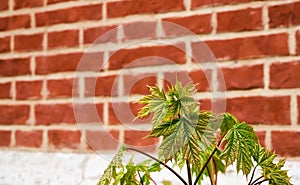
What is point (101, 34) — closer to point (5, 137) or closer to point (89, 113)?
point (89, 113)

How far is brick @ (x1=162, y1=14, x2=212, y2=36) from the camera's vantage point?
4.07 feet

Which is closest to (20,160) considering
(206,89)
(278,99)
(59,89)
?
(59,89)

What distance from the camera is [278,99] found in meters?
1.15

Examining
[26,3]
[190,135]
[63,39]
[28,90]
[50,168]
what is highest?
[26,3]

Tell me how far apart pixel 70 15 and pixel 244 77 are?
1.95 feet

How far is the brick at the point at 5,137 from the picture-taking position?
1504 mm

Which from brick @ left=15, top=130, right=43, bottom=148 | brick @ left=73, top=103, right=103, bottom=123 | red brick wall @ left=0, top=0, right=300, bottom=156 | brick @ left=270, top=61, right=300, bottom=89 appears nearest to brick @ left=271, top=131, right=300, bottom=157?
red brick wall @ left=0, top=0, right=300, bottom=156

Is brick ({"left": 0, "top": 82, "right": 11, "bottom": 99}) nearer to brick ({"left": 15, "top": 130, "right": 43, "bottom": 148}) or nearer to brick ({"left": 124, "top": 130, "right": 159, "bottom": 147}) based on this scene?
brick ({"left": 15, "top": 130, "right": 43, "bottom": 148})

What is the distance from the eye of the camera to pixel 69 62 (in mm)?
1421

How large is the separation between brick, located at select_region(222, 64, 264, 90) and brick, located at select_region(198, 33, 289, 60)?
32 mm

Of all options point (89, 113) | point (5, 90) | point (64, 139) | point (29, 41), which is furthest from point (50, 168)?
point (29, 41)

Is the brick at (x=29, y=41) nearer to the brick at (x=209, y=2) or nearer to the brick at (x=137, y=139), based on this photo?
the brick at (x=137, y=139)

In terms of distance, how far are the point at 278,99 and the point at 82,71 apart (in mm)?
603

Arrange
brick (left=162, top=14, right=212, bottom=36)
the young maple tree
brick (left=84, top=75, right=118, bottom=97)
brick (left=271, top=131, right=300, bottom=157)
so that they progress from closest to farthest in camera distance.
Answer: the young maple tree < brick (left=271, top=131, right=300, bottom=157) < brick (left=162, top=14, right=212, bottom=36) < brick (left=84, top=75, right=118, bottom=97)
